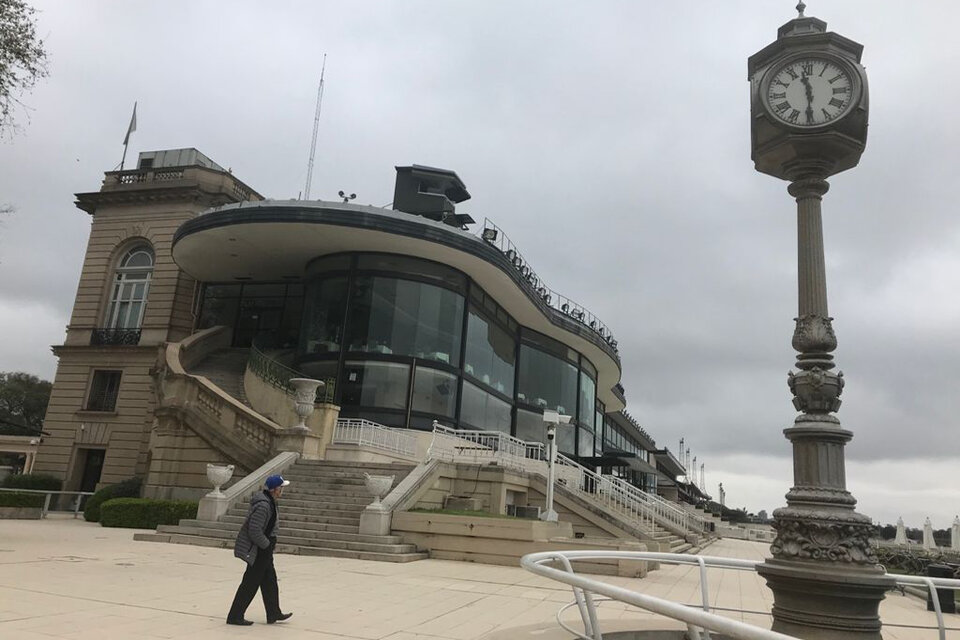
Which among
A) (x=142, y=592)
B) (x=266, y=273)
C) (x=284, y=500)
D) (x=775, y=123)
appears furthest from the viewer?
(x=266, y=273)

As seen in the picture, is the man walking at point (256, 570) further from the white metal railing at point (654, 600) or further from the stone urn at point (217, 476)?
the stone urn at point (217, 476)

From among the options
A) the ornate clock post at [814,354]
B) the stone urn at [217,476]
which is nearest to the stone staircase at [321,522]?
the stone urn at [217,476]

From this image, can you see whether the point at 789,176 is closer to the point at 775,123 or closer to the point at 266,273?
the point at 775,123

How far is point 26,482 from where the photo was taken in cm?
2775

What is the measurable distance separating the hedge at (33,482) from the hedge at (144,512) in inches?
526

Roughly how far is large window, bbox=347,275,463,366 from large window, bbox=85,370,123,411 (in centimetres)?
1472

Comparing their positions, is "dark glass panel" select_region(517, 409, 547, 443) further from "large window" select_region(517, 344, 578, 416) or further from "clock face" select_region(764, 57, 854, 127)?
"clock face" select_region(764, 57, 854, 127)

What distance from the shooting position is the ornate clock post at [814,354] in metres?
5.16

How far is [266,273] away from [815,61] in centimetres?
2655

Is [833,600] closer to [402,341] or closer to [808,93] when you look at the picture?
[808,93]

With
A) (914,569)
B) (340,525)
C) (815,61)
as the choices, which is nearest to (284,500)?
(340,525)

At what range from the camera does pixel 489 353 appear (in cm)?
2861

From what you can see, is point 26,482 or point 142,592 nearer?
point 142,592

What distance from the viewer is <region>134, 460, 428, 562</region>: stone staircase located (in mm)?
12922
